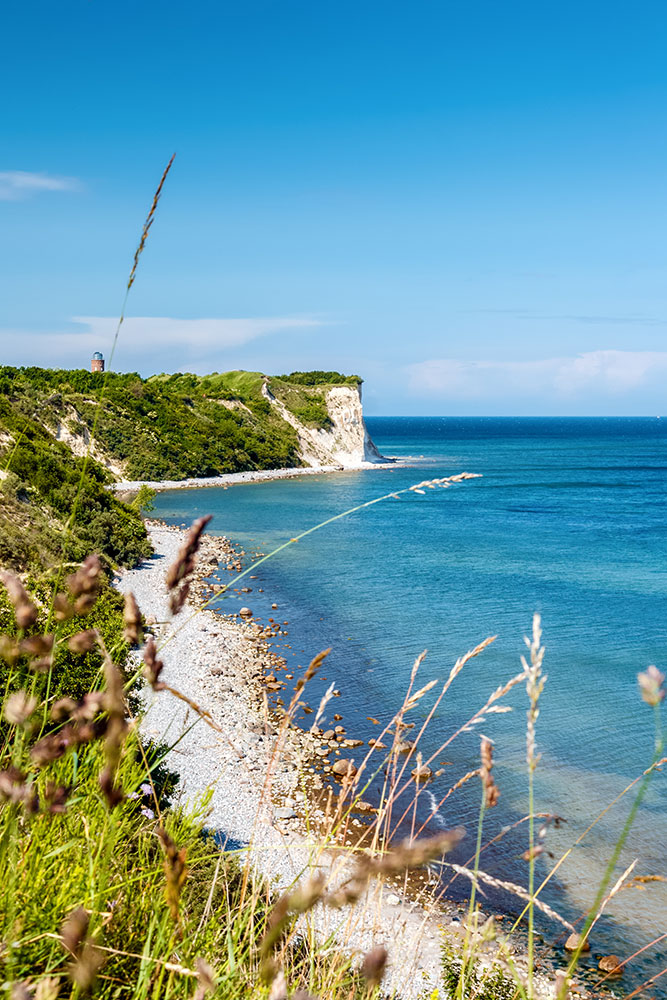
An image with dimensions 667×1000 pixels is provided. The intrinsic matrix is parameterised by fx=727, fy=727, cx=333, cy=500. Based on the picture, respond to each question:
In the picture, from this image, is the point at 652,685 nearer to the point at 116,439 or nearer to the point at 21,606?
the point at 21,606

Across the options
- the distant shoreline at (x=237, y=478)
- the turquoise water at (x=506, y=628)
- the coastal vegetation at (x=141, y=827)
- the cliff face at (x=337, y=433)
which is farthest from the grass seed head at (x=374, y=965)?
the cliff face at (x=337, y=433)

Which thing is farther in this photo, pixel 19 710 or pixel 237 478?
pixel 237 478

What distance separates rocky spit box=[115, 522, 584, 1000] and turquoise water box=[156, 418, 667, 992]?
1.37 metres

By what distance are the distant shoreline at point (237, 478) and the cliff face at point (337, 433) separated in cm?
122

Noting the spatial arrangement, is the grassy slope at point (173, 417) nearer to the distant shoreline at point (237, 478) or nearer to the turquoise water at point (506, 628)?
the distant shoreline at point (237, 478)

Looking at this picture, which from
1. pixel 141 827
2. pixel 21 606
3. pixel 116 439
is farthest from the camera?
pixel 116 439

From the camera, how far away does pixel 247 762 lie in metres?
13.8

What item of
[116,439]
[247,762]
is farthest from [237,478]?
[247,762]

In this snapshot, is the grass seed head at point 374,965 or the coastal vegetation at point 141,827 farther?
the coastal vegetation at point 141,827

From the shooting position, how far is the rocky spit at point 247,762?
8.00 metres

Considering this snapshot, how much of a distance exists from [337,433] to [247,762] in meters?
72.9

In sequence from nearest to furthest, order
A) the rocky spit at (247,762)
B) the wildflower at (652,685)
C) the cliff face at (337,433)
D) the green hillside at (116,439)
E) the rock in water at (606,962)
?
the wildflower at (652,685)
the rocky spit at (247,762)
the rock in water at (606,962)
the green hillside at (116,439)
the cliff face at (337,433)

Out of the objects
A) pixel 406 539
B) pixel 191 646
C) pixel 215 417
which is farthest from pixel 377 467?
pixel 191 646

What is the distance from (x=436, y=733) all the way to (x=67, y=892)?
14.8m
